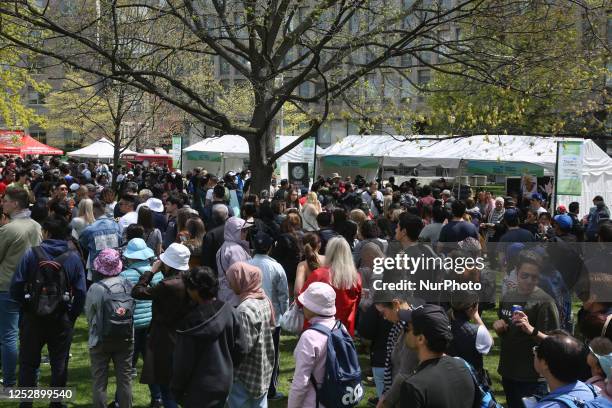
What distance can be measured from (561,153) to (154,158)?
34807mm

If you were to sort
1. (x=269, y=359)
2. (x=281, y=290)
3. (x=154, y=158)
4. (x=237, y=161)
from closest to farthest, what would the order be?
1. (x=269, y=359)
2. (x=281, y=290)
3. (x=237, y=161)
4. (x=154, y=158)

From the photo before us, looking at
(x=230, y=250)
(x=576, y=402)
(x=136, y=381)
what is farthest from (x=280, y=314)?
(x=576, y=402)

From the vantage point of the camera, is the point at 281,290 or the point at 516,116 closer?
the point at 281,290

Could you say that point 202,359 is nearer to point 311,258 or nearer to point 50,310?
point 50,310

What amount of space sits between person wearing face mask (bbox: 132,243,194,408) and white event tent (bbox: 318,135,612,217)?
1123cm

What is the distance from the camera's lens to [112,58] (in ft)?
31.0

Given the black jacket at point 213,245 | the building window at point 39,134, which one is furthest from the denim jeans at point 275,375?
the building window at point 39,134

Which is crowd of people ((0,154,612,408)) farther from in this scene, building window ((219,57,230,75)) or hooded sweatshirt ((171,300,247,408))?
building window ((219,57,230,75))

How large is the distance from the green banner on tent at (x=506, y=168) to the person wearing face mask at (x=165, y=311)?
15.3 metres

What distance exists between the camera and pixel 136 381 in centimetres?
717

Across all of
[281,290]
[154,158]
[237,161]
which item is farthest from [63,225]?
[154,158]

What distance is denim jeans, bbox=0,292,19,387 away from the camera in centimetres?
630

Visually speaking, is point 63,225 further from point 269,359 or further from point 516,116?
point 516,116

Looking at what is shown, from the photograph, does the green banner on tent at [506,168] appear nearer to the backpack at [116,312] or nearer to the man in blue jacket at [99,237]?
the man in blue jacket at [99,237]
